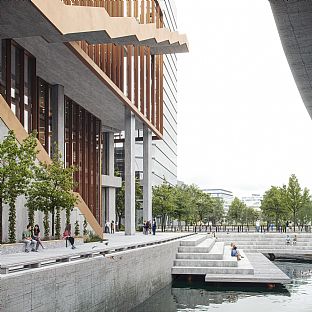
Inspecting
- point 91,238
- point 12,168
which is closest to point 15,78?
point 12,168

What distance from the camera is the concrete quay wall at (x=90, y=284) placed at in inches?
560

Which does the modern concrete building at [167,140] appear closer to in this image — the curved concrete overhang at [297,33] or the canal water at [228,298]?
the canal water at [228,298]

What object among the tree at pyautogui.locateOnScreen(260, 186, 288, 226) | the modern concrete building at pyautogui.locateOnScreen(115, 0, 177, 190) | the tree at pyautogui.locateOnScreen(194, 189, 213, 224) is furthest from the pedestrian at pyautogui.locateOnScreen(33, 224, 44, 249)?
the tree at pyautogui.locateOnScreen(194, 189, 213, 224)

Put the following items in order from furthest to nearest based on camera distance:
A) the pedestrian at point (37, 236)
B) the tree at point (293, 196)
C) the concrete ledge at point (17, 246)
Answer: the tree at point (293, 196) → the pedestrian at point (37, 236) → the concrete ledge at point (17, 246)

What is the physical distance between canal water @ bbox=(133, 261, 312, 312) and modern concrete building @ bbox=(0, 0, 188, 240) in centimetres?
746

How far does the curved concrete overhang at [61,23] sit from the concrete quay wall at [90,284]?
9590 millimetres

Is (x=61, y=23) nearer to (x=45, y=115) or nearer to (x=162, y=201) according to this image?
(x=45, y=115)

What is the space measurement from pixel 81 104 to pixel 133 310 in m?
22.4

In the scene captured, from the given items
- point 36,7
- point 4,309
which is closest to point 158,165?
point 36,7

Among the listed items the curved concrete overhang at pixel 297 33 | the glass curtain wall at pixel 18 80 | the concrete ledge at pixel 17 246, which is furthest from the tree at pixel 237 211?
the curved concrete overhang at pixel 297 33

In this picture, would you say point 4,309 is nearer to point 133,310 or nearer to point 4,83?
point 133,310

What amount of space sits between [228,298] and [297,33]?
17.0 metres

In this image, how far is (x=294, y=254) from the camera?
4966cm

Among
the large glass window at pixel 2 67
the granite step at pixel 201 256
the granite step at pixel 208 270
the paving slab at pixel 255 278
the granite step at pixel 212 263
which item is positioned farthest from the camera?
the granite step at pixel 201 256
